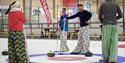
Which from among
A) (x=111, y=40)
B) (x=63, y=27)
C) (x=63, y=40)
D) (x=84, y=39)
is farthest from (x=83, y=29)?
(x=111, y=40)

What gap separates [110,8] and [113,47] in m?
0.90

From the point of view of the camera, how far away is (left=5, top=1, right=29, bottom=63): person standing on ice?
855 centimetres

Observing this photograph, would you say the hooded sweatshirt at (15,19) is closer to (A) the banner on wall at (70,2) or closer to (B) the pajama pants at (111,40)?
(B) the pajama pants at (111,40)

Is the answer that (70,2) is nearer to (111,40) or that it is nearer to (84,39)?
(84,39)

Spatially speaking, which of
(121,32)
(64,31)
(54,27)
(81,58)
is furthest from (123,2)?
(81,58)

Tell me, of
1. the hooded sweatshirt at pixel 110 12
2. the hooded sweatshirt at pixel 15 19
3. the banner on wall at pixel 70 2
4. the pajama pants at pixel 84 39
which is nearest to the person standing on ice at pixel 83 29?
the pajama pants at pixel 84 39

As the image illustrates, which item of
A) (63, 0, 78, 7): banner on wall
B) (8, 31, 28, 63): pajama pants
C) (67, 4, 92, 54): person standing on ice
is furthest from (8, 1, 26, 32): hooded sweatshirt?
(63, 0, 78, 7): banner on wall

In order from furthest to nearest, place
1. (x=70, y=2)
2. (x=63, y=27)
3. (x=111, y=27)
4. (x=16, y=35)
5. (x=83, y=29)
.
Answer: (x=70, y=2) → (x=63, y=27) → (x=83, y=29) → (x=111, y=27) → (x=16, y=35)

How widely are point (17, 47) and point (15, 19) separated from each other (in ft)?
2.00

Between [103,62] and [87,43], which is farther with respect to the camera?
[87,43]

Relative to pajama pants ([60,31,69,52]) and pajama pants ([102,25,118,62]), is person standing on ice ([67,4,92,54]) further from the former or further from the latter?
pajama pants ([102,25,118,62])

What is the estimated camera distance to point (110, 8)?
29.9ft

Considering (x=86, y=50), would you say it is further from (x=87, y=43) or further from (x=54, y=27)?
(x=54, y=27)

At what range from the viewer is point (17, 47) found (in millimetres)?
8586
